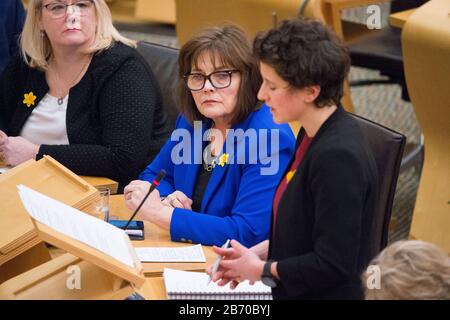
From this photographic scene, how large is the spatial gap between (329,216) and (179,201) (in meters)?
0.99

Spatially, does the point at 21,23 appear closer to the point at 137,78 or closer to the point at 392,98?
the point at 137,78

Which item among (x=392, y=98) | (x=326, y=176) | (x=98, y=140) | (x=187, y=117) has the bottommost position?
(x=392, y=98)

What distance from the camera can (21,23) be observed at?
4109 mm

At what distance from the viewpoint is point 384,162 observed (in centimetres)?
266

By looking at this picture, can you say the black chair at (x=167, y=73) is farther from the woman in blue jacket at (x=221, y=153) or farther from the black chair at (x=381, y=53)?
the black chair at (x=381, y=53)

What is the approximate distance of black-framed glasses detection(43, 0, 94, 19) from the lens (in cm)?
335

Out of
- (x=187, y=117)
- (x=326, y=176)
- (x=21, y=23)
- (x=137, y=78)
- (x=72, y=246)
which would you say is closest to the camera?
(x=326, y=176)

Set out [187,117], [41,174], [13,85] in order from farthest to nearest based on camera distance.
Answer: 1. [13,85]
2. [187,117]
3. [41,174]

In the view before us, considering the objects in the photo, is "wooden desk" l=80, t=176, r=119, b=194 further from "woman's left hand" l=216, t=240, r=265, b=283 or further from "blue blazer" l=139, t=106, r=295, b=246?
"woman's left hand" l=216, t=240, r=265, b=283

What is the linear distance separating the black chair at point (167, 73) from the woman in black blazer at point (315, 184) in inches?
56.7

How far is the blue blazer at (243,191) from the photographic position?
272 cm

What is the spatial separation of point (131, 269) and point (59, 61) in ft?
4.81

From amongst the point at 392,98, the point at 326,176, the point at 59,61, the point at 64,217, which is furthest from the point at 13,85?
the point at 392,98
